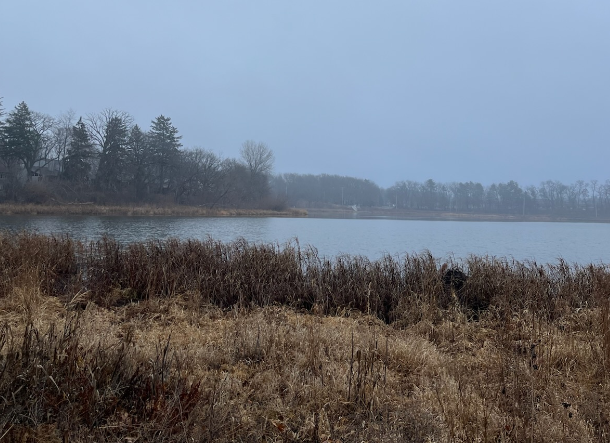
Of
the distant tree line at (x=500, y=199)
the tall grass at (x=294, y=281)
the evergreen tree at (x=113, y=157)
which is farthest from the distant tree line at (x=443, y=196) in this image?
the tall grass at (x=294, y=281)

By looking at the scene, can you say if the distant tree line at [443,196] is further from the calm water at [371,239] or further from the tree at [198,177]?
the calm water at [371,239]

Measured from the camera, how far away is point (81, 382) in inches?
122

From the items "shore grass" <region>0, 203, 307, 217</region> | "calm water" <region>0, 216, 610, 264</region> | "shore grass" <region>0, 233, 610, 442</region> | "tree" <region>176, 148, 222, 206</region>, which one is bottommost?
"calm water" <region>0, 216, 610, 264</region>

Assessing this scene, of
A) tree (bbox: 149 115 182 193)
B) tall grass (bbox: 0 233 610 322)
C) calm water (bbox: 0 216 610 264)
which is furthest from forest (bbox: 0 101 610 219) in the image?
tall grass (bbox: 0 233 610 322)

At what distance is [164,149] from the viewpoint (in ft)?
227

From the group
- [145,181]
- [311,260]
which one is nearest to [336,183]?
[145,181]

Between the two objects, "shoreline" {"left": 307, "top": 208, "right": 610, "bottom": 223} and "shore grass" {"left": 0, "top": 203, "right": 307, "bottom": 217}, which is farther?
"shoreline" {"left": 307, "top": 208, "right": 610, "bottom": 223}

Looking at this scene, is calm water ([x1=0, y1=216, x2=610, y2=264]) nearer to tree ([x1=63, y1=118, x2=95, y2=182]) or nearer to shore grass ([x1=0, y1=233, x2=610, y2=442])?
shore grass ([x1=0, y1=233, x2=610, y2=442])

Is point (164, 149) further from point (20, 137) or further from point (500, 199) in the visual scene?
point (500, 199)

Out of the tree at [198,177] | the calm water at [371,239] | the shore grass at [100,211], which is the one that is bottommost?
the calm water at [371,239]

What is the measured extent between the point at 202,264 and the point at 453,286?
240 inches

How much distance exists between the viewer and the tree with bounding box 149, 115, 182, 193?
6881 centimetres

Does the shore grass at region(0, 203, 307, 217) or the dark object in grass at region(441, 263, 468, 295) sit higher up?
the shore grass at region(0, 203, 307, 217)

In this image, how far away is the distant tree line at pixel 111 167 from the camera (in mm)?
56719
